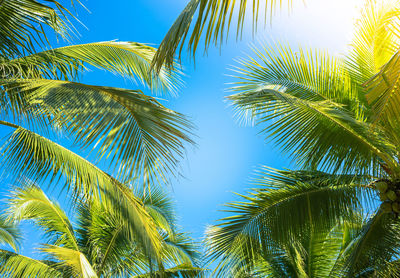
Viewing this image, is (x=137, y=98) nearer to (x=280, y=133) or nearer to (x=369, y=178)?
(x=280, y=133)

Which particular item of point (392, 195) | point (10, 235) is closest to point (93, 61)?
point (392, 195)

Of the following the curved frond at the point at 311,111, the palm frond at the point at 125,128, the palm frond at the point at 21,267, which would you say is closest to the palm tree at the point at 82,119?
the palm frond at the point at 125,128

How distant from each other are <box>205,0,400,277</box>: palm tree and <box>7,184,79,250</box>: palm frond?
3.10m

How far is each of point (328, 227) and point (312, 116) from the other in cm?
183

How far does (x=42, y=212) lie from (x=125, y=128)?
4.75 metres

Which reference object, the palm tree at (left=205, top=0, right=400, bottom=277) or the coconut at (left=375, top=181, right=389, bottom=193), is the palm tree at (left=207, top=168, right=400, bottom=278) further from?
the coconut at (left=375, top=181, right=389, bottom=193)

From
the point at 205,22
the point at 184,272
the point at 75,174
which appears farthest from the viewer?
the point at 184,272

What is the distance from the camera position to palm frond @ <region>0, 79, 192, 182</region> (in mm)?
3797

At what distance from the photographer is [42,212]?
308 inches

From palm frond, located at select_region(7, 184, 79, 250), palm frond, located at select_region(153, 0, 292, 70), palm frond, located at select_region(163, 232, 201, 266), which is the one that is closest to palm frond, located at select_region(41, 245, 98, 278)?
palm frond, located at select_region(7, 184, 79, 250)

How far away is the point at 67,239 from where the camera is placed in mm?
8539

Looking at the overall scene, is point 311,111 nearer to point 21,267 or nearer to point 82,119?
point 82,119

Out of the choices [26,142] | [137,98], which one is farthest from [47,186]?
[137,98]

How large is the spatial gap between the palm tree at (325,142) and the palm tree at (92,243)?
72.4 inches
